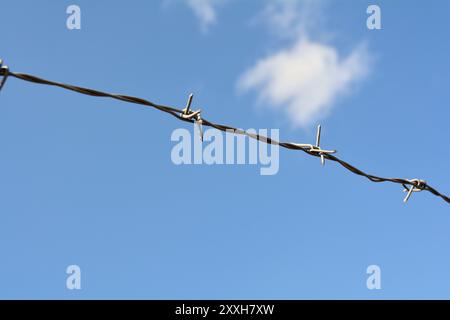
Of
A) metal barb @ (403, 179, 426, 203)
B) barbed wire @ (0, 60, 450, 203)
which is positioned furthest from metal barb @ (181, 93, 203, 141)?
metal barb @ (403, 179, 426, 203)

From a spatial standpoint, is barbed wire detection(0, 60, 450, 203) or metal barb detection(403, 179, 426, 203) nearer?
barbed wire detection(0, 60, 450, 203)

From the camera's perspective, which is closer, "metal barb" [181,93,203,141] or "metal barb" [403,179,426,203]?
"metal barb" [181,93,203,141]

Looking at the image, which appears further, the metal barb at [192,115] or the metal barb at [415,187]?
the metal barb at [415,187]

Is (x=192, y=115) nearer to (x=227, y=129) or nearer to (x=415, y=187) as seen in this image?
(x=227, y=129)

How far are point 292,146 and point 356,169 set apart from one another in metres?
0.60

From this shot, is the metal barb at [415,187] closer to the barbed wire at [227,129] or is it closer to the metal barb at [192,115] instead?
the barbed wire at [227,129]

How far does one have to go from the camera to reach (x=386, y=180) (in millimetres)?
5074

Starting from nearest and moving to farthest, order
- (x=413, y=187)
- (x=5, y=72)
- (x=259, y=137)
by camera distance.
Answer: (x=5, y=72) → (x=259, y=137) → (x=413, y=187)

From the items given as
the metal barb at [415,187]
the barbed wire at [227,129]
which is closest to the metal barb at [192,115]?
the barbed wire at [227,129]

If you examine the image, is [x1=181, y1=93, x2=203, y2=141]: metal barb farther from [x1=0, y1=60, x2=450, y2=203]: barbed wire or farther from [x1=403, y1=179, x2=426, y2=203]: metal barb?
[x1=403, y1=179, x2=426, y2=203]: metal barb

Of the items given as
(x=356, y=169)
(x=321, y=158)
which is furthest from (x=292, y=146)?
(x=356, y=169)

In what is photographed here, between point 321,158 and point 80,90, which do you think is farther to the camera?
point 321,158

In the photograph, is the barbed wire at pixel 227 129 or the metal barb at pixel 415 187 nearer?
the barbed wire at pixel 227 129
